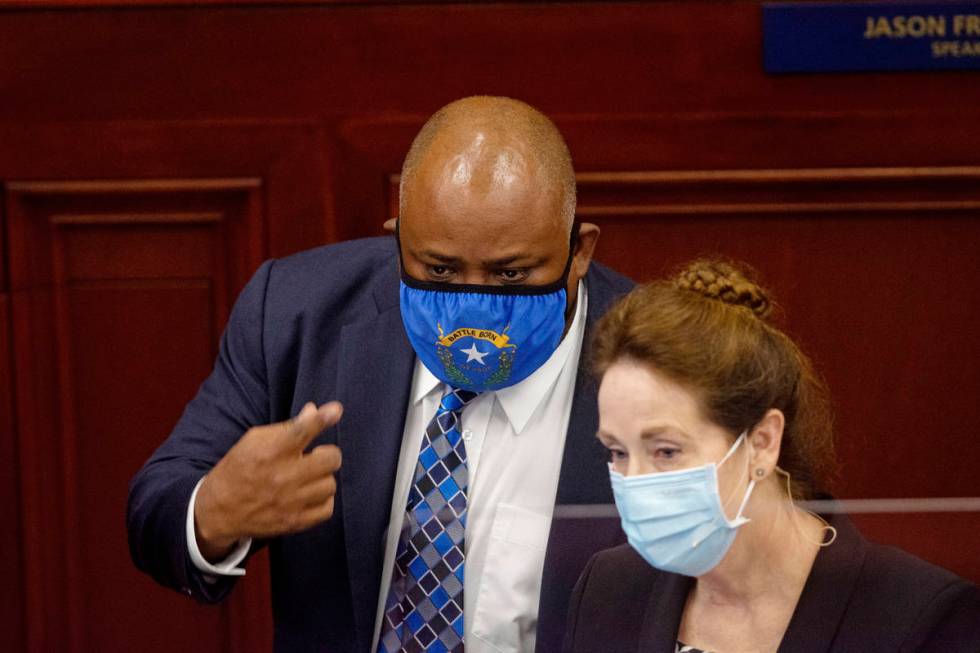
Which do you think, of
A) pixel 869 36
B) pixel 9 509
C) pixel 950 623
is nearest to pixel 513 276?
pixel 950 623

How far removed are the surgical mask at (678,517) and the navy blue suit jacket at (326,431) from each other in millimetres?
240

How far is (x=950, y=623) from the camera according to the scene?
1.51 m

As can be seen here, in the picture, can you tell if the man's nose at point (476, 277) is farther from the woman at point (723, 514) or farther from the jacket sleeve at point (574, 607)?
the jacket sleeve at point (574, 607)

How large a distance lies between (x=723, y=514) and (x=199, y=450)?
2.53 feet

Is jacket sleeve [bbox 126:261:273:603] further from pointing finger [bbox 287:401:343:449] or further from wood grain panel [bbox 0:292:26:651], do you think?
wood grain panel [bbox 0:292:26:651]

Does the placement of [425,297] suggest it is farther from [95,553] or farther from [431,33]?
[95,553]

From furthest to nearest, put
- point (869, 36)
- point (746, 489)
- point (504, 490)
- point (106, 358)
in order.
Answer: point (106, 358) → point (869, 36) → point (504, 490) → point (746, 489)

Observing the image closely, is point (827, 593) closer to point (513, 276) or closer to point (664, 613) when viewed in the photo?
point (664, 613)

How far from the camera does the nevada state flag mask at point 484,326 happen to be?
1.86 metres

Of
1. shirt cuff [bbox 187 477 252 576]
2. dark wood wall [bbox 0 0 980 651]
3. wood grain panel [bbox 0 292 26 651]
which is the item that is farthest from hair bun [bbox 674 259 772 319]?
wood grain panel [bbox 0 292 26 651]

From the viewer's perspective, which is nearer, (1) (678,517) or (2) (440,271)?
(1) (678,517)

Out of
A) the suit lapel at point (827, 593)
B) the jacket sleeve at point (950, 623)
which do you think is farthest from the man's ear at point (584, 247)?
the jacket sleeve at point (950, 623)

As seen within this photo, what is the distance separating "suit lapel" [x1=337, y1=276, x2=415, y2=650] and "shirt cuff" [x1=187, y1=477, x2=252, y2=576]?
6.6 inches

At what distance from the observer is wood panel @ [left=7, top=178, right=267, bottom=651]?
2512mm
